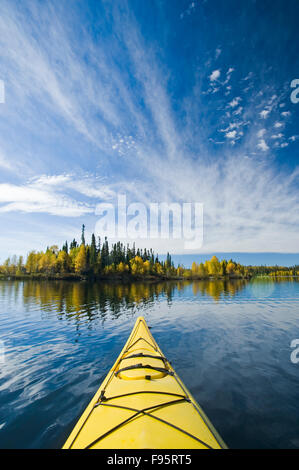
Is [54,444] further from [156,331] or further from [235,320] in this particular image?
[235,320]

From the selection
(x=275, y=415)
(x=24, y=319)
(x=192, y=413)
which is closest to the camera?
(x=192, y=413)

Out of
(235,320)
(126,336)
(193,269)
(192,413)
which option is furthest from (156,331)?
(193,269)

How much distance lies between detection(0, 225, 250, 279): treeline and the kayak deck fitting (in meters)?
91.6

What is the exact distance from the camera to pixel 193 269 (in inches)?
6186

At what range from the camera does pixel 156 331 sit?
48.8 feet

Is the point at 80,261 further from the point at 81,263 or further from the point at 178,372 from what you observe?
the point at 178,372

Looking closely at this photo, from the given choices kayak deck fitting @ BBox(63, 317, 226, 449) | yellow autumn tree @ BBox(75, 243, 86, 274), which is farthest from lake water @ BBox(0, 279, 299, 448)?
yellow autumn tree @ BBox(75, 243, 86, 274)

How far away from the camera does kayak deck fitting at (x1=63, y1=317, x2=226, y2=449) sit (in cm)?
341

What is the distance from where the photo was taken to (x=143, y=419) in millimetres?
3854

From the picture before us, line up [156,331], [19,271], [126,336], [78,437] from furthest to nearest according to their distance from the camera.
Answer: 1. [19,271]
2. [156,331]
3. [126,336]
4. [78,437]

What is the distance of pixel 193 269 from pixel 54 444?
523 ft

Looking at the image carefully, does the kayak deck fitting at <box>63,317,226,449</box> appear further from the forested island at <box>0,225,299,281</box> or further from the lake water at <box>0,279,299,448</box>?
the forested island at <box>0,225,299,281</box>
